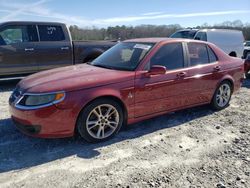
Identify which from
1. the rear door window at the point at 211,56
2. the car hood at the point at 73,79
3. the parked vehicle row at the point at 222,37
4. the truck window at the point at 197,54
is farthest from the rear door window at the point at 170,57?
the parked vehicle row at the point at 222,37

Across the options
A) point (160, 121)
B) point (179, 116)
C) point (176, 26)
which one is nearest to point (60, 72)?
point (160, 121)

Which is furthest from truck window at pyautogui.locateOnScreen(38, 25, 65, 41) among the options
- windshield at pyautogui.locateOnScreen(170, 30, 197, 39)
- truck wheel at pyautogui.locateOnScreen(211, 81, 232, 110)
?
windshield at pyautogui.locateOnScreen(170, 30, 197, 39)

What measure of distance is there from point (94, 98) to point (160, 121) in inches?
66.6

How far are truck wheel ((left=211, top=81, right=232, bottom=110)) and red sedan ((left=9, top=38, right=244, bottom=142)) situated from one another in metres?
0.02

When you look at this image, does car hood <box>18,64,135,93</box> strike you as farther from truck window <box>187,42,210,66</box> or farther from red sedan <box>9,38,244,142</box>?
truck window <box>187,42,210,66</box>

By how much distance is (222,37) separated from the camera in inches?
492

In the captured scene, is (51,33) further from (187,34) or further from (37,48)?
(187,34)

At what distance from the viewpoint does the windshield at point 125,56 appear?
4.63m

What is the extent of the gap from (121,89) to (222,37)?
975 cm

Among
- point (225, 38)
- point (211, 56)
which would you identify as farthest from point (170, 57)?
point (225, 38)

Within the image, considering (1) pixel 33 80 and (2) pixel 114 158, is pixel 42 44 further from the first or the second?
(2) pixel 114 158

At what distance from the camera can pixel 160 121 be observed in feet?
17.0

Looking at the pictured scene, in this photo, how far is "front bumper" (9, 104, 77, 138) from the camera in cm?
374

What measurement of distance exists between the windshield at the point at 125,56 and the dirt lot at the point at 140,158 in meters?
1.10
